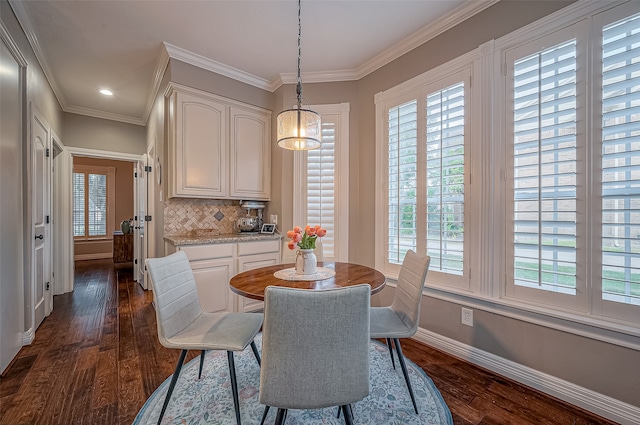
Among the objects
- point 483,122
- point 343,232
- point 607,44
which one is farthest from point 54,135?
point 607,44

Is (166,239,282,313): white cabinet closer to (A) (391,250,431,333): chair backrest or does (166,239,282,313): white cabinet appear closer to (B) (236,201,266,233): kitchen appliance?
(B) (236,201,266,233): kitchen appliance

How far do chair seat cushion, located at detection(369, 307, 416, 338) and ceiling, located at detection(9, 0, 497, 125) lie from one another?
7.69 feet

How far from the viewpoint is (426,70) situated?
2475 millimetres

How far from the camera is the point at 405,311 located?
1.75 meters

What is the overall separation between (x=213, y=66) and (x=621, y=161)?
11.4ft

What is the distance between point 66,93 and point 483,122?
5.09 metres

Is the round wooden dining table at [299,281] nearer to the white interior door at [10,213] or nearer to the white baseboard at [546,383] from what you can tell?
the white baseboard at [546,383]

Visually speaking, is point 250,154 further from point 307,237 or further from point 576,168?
point 576,168

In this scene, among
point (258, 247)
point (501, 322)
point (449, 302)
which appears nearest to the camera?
point (501, 322)

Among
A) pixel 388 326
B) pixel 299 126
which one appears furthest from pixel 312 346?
pixel 299 126

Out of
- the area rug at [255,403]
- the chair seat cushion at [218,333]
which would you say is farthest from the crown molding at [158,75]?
the area rug at [255,403]

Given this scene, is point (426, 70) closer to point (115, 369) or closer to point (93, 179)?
point (115, 369)

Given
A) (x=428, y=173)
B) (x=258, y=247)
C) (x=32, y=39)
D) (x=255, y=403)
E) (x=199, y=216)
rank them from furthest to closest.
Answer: (x=199, y=216)
(x=258, y=247)
(x=32, y=39)
(x=428, y=173)
(x=255, y=403)

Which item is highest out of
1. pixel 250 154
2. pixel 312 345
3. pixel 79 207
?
pixel 250 154
